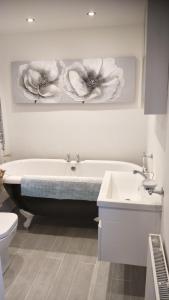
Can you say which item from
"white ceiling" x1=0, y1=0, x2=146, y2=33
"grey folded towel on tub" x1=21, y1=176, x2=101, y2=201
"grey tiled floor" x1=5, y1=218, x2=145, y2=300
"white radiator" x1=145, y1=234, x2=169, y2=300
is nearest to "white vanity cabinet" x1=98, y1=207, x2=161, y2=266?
"white radiator" x1=145, y1=234, x2=169, y2=300

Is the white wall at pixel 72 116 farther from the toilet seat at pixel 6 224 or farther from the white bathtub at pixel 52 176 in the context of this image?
the toilet seat at pixel 6 224

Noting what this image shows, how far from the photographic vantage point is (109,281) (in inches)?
80.0

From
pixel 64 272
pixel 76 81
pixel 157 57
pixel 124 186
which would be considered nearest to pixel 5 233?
pixel 64 272

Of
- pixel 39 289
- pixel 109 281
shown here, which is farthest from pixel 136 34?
pixel 39 289

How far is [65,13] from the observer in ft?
8.13

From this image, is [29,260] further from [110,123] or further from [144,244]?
[110,123]

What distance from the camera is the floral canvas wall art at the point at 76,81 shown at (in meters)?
3.08

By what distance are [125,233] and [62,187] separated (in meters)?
0.97

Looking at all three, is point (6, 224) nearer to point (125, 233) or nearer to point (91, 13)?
point (125, 233)

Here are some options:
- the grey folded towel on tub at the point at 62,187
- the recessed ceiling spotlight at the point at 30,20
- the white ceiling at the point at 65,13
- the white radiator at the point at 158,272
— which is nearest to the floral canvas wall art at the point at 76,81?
the white ceiling at the point at 65,13

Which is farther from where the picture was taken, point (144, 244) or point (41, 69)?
point (41, 69)

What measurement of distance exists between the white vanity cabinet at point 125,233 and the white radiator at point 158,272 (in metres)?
0.20

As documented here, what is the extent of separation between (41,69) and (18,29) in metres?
0.55

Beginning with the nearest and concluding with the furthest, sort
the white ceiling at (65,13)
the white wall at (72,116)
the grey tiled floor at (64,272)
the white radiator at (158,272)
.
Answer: the white radiator at (158,272), the grey tiled floor at (64,272), the white ceiling at (65,13), the white wall at (72,116)
